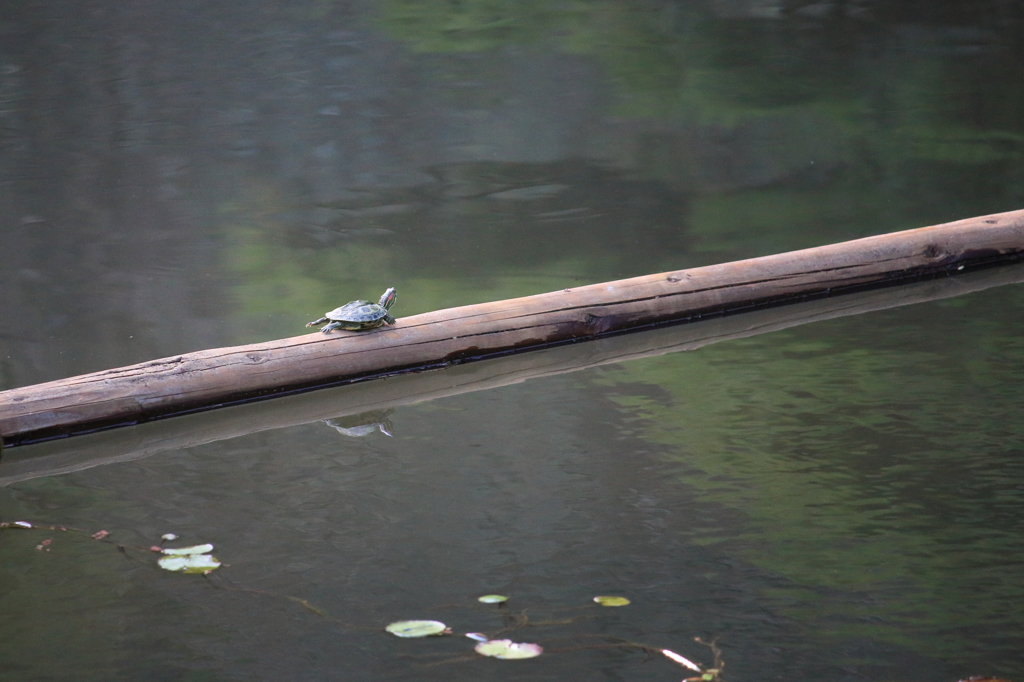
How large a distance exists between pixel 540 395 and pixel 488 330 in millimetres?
393

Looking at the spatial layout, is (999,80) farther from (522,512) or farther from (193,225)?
(522,512)

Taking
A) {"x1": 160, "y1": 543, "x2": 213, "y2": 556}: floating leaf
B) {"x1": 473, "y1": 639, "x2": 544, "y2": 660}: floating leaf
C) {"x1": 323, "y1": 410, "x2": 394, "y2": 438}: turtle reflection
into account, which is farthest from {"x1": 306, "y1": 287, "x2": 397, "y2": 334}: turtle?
{"x1": 473, "y1": 639, "x2": 544, "y2": 660}: floating leaf

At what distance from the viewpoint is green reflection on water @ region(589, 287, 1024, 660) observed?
2.19 metres

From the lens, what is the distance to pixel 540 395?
11.3ft

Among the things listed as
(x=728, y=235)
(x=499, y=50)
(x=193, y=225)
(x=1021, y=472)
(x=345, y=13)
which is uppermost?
(x=345, y=13)

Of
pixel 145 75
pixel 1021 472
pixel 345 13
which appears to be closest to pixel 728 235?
pixel 1021 472

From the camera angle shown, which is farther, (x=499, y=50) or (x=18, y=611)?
(x=499, y=50)

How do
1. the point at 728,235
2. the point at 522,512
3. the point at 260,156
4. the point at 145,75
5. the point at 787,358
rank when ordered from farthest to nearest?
the point at 145,75 < the point at 260,156 < the point at 728,235 < the point at 787,358 < the point at 522,512

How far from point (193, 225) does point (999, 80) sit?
22.5 feet

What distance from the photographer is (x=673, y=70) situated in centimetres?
964

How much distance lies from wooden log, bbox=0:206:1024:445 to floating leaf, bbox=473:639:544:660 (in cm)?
165

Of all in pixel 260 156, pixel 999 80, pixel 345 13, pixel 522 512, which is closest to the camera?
pixel 522 512

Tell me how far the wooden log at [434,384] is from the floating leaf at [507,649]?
148 cm

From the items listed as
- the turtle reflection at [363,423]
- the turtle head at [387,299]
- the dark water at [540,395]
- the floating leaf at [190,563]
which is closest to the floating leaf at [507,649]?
the dark water at [540,395]
